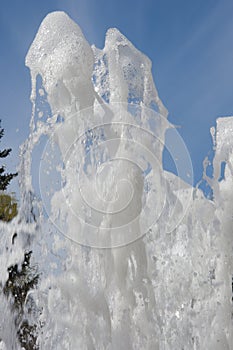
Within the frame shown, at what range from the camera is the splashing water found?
14.0ft

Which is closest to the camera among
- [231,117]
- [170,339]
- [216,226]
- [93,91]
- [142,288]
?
[142,288]

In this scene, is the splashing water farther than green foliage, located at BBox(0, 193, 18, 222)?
No

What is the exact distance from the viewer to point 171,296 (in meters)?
5.55

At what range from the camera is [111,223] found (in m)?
4.50

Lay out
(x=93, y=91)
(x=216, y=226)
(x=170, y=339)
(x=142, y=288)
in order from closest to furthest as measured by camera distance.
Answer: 1. (x=142, y=288)
2. (x=170, y=339)
3. (x=93, y=91)
4. (x=216, y=226)

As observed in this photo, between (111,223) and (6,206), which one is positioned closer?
(111,223)

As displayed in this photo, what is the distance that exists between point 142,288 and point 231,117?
12.2 feet

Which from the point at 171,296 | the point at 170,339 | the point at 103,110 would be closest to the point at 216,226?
the point at 171,296

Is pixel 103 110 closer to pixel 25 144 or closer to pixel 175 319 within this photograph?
pixel 25 144

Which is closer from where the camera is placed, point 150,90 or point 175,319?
point 175,319

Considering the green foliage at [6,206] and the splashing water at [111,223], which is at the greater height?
the green foliage at [6,206]

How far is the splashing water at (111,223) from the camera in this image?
14.0 ft

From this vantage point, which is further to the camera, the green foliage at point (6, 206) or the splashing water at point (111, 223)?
the green foliage at point (6, 206)

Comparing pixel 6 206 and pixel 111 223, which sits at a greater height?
pixel 6 206
